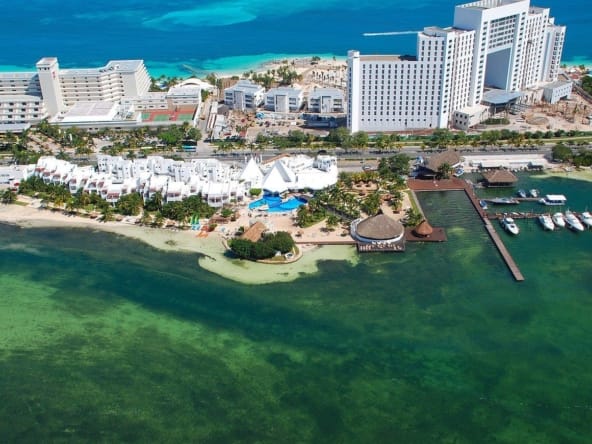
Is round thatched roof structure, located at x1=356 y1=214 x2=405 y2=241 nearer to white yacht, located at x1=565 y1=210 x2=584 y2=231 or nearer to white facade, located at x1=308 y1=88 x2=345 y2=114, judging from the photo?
white yacht, located at x1=565 y1=210 x2=584 y2=231

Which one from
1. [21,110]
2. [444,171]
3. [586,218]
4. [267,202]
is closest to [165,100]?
[21,110]

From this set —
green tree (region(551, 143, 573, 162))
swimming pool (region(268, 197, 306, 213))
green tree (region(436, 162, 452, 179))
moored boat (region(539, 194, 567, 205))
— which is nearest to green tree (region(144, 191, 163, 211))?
swimming pool (region(268, 197, 306, 213))

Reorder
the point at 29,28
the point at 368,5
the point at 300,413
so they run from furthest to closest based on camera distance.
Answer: the point at 368,5
the point at 29,28
the point at 300,413

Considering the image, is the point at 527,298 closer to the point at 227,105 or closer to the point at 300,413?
the point at 300,413

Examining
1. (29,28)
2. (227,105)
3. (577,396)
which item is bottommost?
(577,396)

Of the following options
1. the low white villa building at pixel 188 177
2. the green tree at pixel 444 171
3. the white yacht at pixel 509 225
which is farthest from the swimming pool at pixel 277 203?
the white yacht at pixel 509 225

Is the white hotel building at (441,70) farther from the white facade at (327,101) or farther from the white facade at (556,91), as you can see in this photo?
the white facade at (327,101)

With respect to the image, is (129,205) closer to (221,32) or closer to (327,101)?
(327,101)

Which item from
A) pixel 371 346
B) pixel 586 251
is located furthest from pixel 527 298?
pixel 371 346
